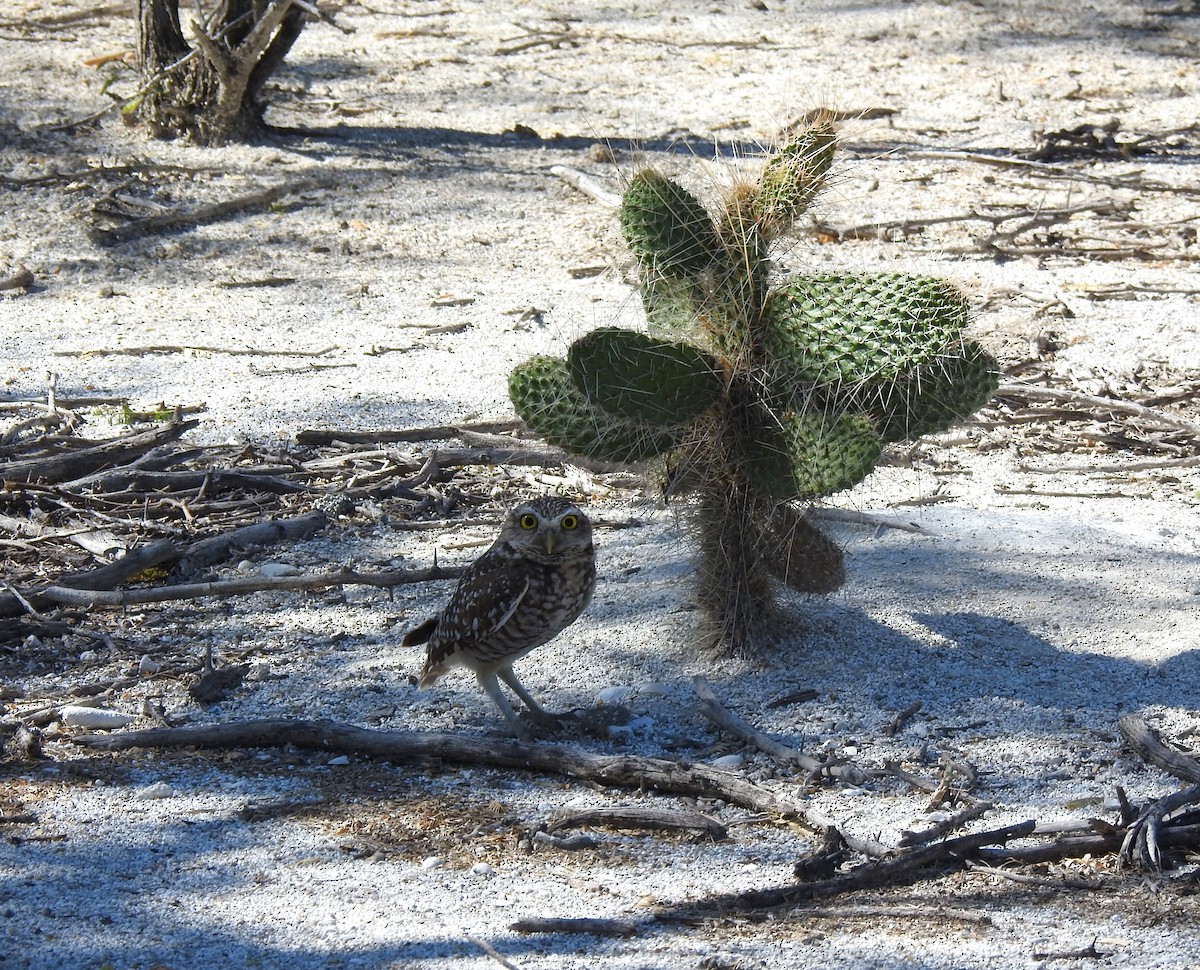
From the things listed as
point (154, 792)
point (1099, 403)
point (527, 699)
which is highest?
point (1099, 403)

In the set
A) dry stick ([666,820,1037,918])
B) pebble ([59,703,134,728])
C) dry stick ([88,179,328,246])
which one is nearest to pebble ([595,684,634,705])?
dry stick ([666,820,1037,918])

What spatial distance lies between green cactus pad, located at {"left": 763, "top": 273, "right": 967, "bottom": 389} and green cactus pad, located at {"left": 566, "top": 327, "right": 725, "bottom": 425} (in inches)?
10.6

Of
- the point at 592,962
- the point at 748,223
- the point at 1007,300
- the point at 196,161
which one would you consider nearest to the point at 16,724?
the point at 592,962

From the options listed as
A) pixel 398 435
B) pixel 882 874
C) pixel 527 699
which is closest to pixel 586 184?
pixel 398 435

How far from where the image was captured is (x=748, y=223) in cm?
409

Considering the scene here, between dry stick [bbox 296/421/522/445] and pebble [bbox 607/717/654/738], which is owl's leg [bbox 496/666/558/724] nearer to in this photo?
pebble [bbox 607/717/654/738]

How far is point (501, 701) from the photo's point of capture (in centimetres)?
425

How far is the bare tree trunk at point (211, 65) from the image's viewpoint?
9.75 metres

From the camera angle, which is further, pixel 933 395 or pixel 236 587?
pixel 236 587

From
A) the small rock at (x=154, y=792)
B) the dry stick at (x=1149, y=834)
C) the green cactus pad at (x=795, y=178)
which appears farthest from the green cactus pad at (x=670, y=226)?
the small rock at (x=154, y=792)

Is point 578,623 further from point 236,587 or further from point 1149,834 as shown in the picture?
point 1149,834

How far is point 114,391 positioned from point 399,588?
260 cm

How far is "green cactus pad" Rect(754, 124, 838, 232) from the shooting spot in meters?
4.04

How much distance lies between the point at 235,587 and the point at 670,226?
2.08 metres
